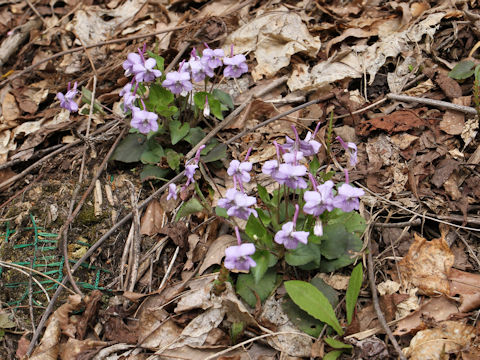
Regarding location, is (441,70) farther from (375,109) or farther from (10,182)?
(10,182)

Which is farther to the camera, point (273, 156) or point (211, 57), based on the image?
point (273, 156)

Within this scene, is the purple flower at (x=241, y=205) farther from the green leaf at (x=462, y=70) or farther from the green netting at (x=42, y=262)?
the green leaf at (x=462, y=70)

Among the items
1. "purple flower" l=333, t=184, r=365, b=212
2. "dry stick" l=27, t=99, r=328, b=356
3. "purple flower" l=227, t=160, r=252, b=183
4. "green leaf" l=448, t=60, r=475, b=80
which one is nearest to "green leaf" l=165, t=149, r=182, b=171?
"dry stick" l=27, t=99, r=328, b=356

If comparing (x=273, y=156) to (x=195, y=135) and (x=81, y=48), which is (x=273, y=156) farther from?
(x=81, y=48)

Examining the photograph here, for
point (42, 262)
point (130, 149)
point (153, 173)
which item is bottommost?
point (42, 262)

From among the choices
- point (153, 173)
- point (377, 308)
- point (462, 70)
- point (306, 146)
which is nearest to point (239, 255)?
point (306, 146)
